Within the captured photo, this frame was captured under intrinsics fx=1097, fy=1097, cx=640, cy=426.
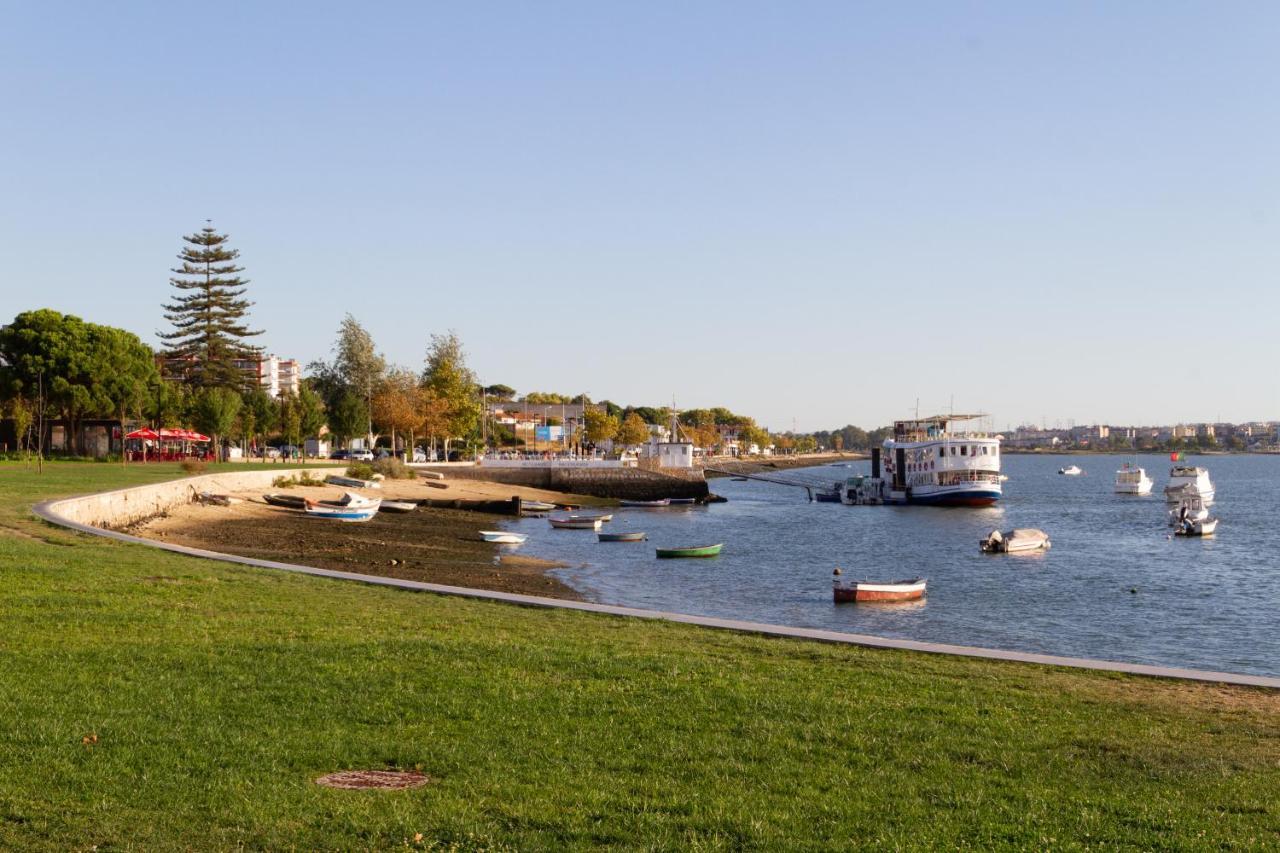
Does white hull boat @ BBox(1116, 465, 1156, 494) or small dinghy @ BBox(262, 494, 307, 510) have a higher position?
small dinghy @ BBox(262, 494, 307, 510)

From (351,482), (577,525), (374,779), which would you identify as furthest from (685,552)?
(374,779)

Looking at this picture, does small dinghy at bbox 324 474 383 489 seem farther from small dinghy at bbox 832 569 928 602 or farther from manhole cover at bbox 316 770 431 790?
manhole cover at bbox 316 770 431 790

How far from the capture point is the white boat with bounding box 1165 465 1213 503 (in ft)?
285

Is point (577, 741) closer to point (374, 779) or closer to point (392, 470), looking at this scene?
point (374, 779)

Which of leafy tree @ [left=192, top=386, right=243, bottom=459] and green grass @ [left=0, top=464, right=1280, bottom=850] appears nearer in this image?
green grass @ [left=0, top=464, right=1280, bottom=850]

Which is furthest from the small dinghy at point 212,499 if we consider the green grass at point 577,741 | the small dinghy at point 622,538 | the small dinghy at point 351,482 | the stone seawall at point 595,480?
the stone seawall at point 595,480

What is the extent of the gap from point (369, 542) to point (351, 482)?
31242 mm

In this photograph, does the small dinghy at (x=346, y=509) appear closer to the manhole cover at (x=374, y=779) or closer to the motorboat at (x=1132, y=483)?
the manhole cover at (x=374, y=779)

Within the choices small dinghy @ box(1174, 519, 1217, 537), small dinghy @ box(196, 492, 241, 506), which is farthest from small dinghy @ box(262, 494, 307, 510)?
small dinghy @ box(1174, 519, 1217, 537)

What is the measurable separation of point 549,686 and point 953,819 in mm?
5250

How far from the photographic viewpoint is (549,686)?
12297mm

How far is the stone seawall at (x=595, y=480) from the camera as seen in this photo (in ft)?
328

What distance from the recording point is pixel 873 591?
32719 millimetres

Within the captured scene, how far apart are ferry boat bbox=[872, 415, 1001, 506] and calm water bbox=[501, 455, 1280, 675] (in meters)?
8.50
